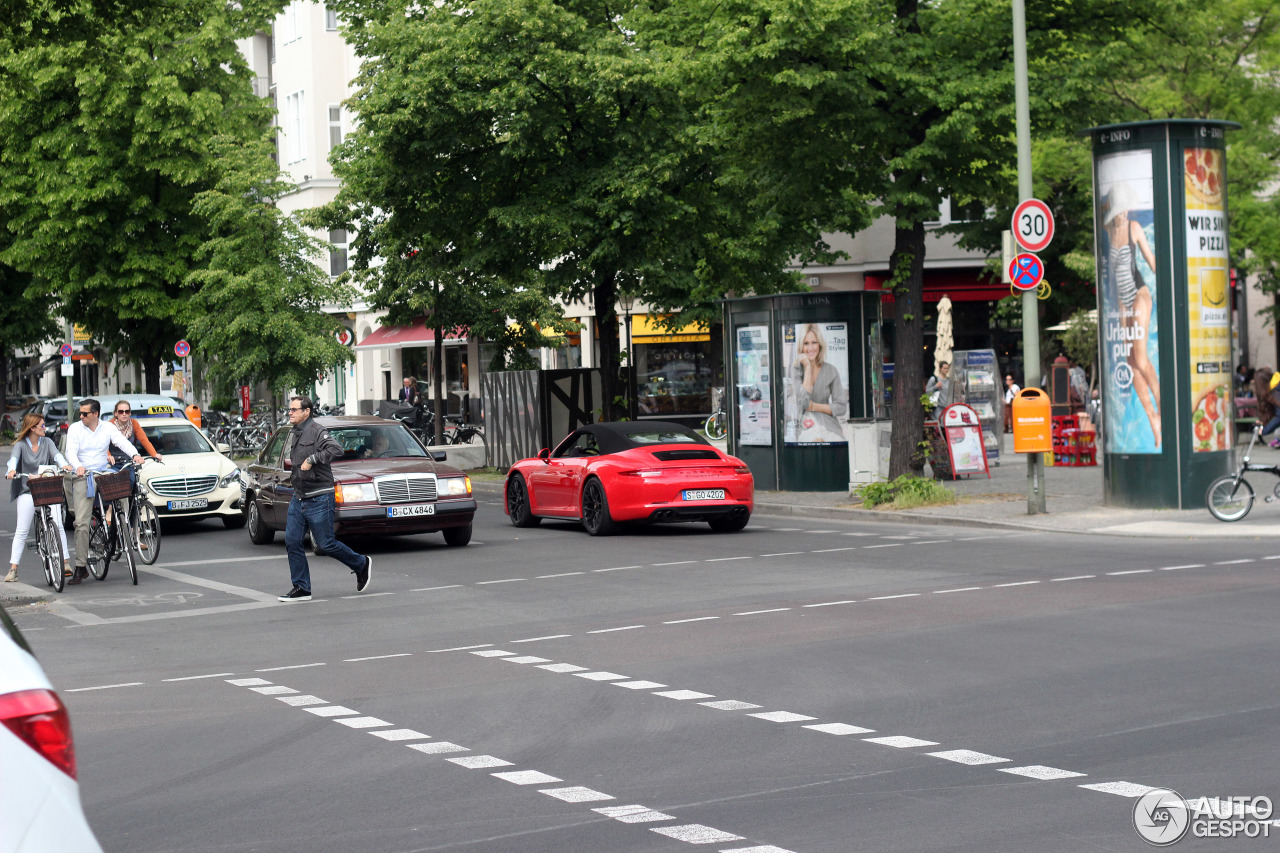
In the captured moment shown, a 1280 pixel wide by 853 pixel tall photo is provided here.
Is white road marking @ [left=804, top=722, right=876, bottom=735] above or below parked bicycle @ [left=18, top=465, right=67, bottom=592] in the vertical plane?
below

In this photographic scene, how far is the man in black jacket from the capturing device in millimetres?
14734

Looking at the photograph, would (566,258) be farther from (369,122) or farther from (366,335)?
(366,335)

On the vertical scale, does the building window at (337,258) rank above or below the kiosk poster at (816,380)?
above

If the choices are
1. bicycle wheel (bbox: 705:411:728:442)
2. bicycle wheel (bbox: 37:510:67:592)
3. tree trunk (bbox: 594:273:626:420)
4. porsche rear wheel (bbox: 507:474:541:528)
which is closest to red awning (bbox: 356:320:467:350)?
bicycle wheel (bbox: 705:411:728:442)

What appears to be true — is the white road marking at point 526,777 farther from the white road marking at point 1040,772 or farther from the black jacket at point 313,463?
the black jacket at point 313,463

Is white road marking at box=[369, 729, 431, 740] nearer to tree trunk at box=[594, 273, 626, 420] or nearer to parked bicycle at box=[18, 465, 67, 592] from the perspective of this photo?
parked bicycle at box=[18, 465, 67, 592]

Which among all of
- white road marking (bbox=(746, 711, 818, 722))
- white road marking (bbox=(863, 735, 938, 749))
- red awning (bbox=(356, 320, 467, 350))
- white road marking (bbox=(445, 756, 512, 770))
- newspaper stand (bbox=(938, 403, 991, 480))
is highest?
red awning (bbox=(356, 320, 467, 350))

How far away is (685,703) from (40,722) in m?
5.79

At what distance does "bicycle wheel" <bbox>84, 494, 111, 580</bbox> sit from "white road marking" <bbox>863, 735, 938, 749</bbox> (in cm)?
1167

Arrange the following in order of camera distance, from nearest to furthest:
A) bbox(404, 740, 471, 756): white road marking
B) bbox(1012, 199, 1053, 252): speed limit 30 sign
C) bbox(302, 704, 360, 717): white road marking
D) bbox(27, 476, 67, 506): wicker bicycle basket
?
1. bbox(404, 740, 471, 756): white road marking
2. bbox(302, 704, 360, 717): white road marking
3. bbox(27, 476, 67, 506): wicker bicycle basket
4. bbox(1012, 199, 1053, 252): speed limit 30 sign

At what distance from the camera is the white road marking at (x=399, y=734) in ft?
26.5

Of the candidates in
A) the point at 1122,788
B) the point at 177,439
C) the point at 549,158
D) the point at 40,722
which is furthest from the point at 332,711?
the point at 549,158

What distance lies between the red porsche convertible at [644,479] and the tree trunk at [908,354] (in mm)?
3786

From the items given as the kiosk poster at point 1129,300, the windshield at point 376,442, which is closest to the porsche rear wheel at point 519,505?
the windshield at point 376,442
